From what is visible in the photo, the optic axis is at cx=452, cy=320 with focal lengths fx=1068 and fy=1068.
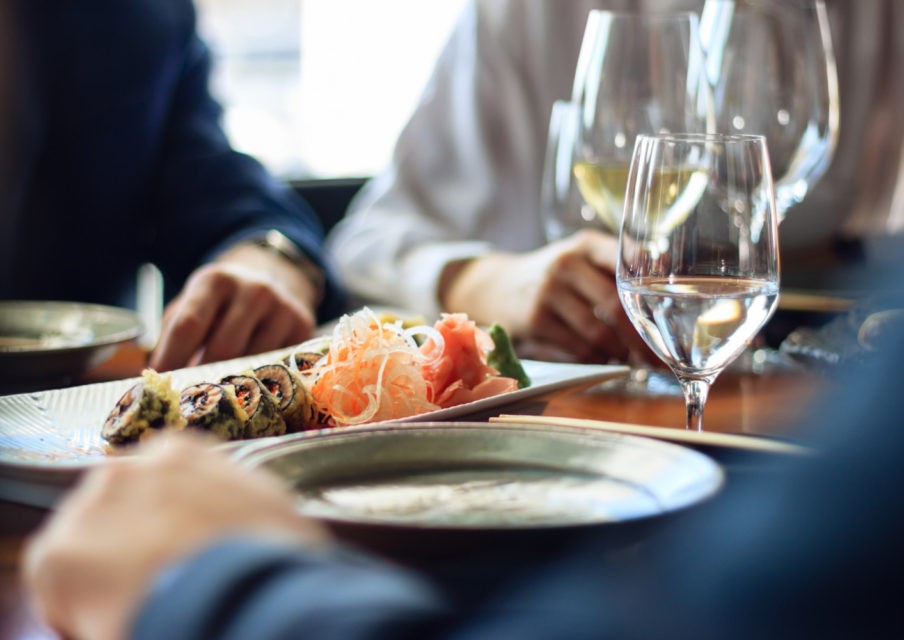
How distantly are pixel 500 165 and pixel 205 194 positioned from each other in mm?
580

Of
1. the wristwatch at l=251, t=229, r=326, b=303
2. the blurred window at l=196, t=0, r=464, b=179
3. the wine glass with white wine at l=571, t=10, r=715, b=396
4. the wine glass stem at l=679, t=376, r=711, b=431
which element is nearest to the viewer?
the wine glass stem at l=679, t=376, r=711, b=431

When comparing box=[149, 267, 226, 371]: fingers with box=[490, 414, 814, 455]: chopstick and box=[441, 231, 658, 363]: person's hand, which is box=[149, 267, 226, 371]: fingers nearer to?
box=[441, 231, 658, 363]: person's hand

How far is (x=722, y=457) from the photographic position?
565 mm

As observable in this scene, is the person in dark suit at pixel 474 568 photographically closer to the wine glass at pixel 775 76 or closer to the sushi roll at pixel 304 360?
the sushi roll at pixel 304 360

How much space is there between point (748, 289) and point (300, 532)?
41 centimetres

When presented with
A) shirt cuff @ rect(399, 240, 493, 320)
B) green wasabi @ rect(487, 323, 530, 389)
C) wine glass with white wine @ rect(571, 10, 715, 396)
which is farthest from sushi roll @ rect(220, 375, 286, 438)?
shirt cuff @ rect(399, 240, 493, 320)

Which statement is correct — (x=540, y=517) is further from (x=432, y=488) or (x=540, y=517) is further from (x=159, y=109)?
(x=159, y=109)

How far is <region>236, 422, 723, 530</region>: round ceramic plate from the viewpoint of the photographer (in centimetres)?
50

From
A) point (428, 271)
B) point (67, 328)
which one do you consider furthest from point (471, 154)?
point (67, 328)

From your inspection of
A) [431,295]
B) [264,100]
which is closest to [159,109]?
[431,295]

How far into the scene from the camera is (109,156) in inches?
74.3

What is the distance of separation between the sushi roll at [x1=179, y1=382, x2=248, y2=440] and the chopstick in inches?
6.8

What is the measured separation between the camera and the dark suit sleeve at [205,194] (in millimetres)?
1591

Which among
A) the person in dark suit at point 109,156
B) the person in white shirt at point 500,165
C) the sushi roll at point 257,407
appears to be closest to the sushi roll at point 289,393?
the sushi roll at point 257,407
